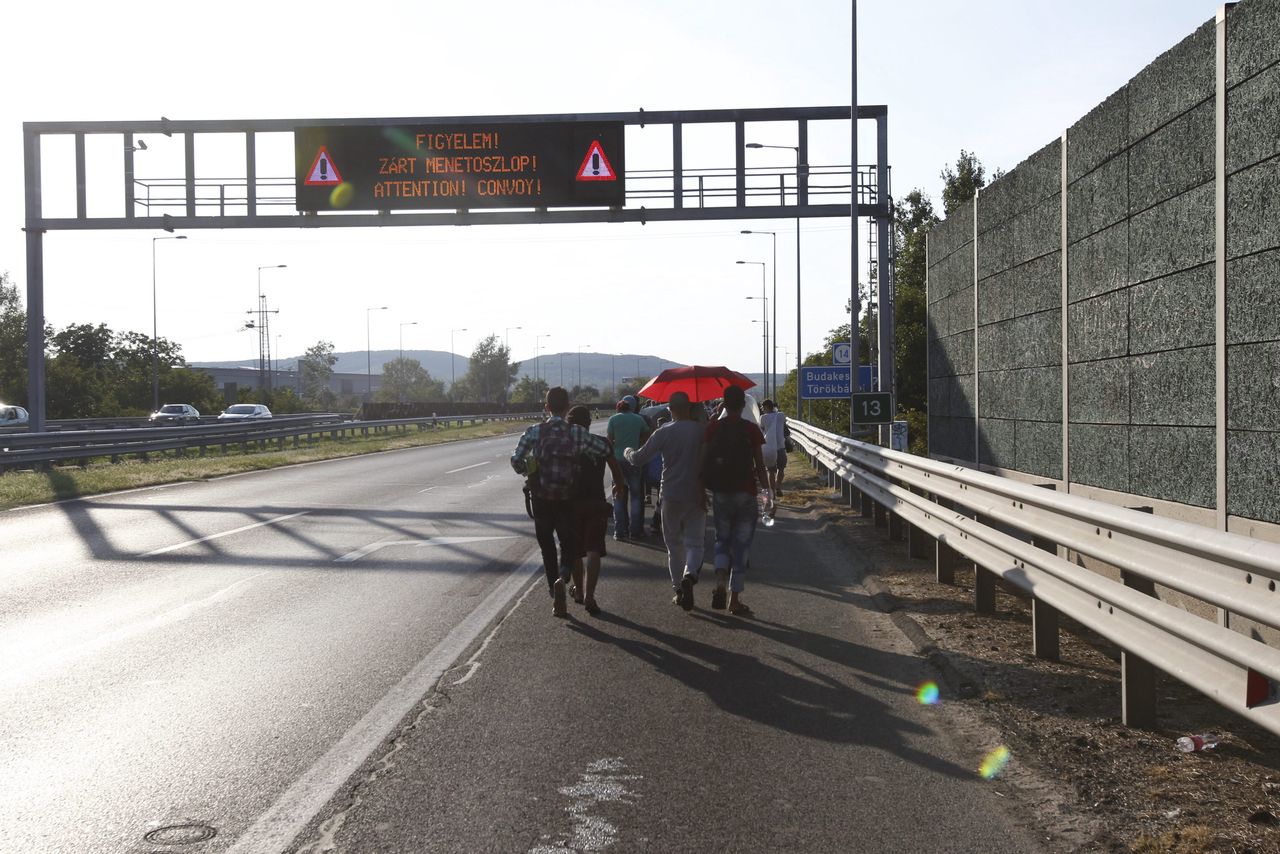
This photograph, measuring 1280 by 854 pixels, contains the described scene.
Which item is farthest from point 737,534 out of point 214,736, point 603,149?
point 603,149

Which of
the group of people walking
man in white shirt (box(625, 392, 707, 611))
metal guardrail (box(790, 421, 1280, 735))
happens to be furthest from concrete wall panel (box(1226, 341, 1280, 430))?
man in white shirt (box(625, 392, 707, 611))

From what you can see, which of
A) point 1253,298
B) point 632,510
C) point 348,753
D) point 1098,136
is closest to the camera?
point 348,753

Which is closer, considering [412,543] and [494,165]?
[412,543]

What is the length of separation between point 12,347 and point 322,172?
265 feet

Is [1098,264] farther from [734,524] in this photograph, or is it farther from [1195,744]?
[1195,744]

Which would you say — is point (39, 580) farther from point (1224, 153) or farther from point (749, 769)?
point (1224, 153)

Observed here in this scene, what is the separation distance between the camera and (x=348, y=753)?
222 inches

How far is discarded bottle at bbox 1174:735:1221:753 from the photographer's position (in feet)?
18.1

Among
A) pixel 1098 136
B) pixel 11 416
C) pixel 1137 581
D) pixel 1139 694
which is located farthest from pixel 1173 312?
pixel 11 416

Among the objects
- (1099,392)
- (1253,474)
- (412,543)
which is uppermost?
(1099,392)

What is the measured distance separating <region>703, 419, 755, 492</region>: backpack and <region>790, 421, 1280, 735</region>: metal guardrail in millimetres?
1549

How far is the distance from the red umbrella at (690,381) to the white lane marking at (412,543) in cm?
248

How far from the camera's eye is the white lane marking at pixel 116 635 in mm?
7555

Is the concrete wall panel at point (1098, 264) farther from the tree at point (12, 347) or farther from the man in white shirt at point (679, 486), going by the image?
the tree at point (12, 347)
